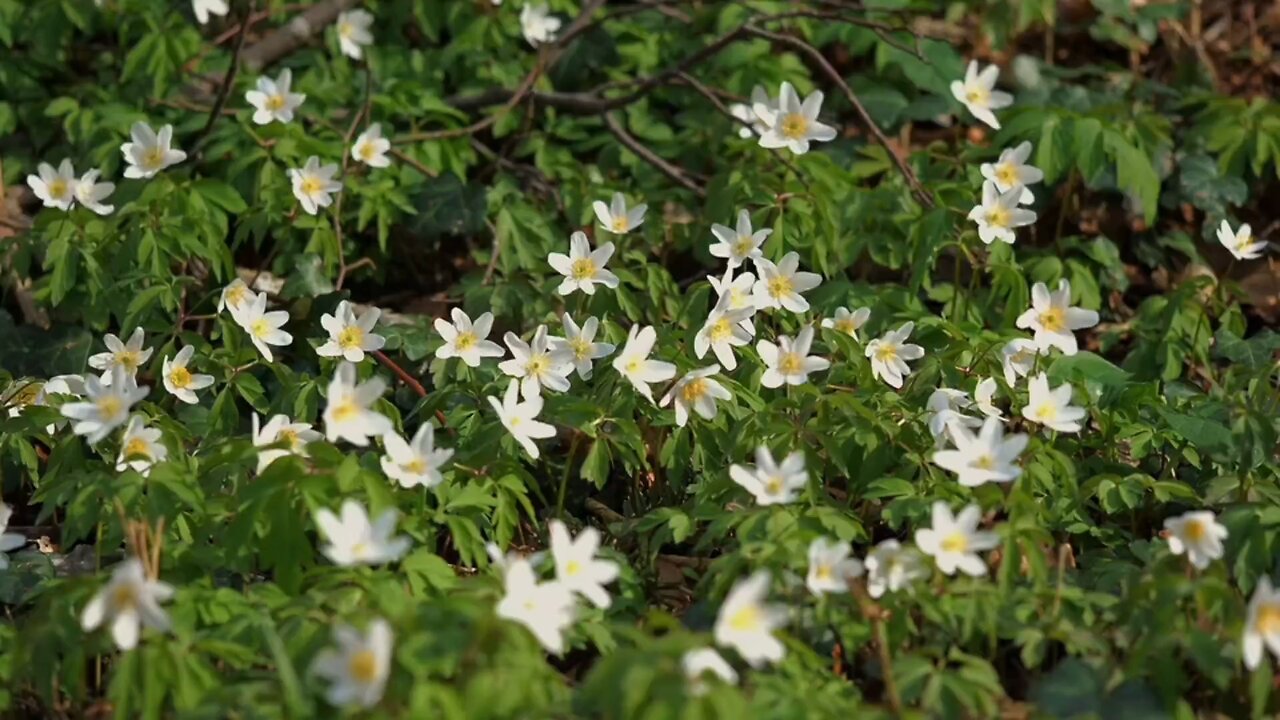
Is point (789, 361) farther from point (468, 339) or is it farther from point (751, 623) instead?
point (751, 623)

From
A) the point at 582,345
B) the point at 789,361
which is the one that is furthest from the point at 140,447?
the point at 789,361

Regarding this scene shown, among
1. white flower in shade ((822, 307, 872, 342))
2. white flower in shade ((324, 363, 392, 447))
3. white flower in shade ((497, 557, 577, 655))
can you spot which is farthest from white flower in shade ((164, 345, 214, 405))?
white flower in shade ((822, 307, 872, 342))

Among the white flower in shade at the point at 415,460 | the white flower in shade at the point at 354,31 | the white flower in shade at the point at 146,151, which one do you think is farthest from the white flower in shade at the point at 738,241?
the white flower in shade at the point at 354,31

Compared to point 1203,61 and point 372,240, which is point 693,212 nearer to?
point 372,240

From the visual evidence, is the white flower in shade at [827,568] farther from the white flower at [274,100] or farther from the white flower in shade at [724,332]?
the white flower at [274,100]

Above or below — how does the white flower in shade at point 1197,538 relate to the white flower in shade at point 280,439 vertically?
above

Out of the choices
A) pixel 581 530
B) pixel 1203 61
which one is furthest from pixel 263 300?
pixel 1203 61

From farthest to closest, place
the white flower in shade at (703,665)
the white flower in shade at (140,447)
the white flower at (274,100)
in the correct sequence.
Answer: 1. the white flower at (274,100)
2. the white flower in shade at (140,447)
3. the white flower in shade at (703,665)
